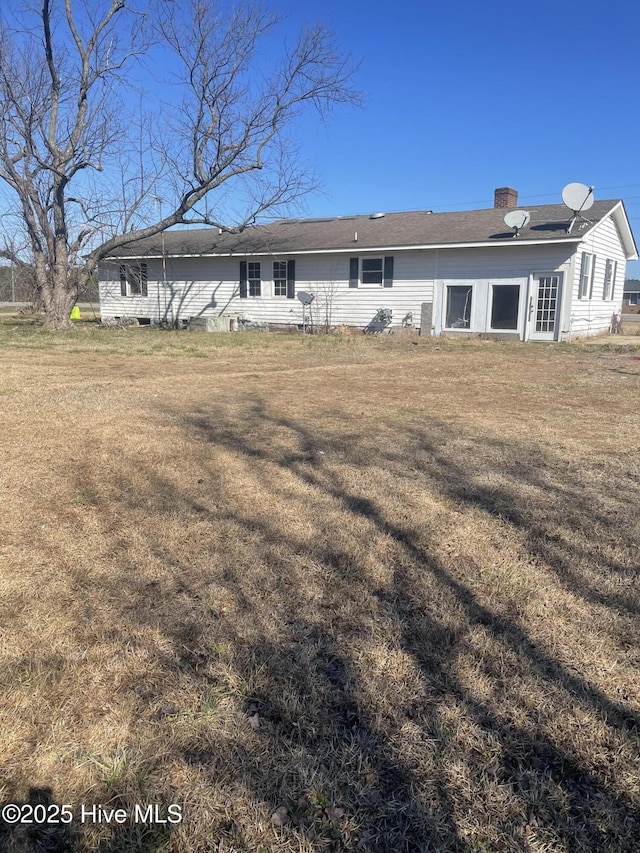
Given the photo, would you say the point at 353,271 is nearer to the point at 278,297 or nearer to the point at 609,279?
the point at 278,297

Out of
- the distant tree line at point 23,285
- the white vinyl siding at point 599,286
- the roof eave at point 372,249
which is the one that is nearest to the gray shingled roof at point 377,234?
the roof eave at point 372,249

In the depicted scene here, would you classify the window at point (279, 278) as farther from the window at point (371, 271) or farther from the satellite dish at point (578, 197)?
the satellite dish at point (578, 197)

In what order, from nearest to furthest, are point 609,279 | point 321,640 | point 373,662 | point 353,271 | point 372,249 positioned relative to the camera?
point 373,662, point 321,640, point 372,249, point 353,271, point 609,279

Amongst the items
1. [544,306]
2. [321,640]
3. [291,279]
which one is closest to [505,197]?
[544,306]

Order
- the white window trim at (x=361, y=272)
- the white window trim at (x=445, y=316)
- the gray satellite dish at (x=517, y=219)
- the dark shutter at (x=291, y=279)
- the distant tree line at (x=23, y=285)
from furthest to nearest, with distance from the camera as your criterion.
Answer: the distant tree line at (x=23, y=285) → the dark shutter at (x=291, y=279) → the white window trim at (x=361, y=272) → the white window trim at (x=445, y=316) → the gray satellite dish at (x=517, y=219)

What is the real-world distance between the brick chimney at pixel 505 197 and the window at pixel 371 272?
5.00 meters

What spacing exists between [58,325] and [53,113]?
648 centimetres

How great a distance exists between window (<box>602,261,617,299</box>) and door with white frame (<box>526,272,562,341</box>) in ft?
14.9

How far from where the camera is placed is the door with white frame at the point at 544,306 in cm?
1598

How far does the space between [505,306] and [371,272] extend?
4.33 meters

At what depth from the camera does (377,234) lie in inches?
751

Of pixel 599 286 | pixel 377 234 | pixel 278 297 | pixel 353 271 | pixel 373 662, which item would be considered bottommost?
pixel 373 662

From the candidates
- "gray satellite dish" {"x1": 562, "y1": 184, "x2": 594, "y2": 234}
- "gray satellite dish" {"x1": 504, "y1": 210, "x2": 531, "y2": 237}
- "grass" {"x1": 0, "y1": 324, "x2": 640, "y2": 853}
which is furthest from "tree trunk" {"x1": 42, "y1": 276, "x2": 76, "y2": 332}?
"gray satellite dish" {"x1": 562, "y1": 184, "x2": 594, "y2": 234}

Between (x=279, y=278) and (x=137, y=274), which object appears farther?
(x=137, y=274)
